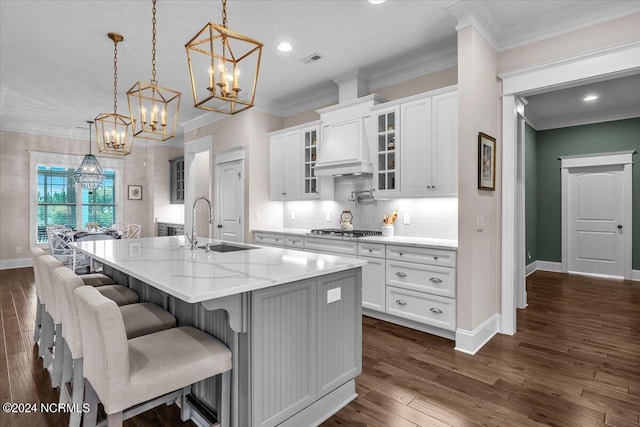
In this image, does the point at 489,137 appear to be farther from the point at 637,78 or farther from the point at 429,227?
the point at 637,78

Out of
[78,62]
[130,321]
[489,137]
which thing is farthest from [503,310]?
[78,62]

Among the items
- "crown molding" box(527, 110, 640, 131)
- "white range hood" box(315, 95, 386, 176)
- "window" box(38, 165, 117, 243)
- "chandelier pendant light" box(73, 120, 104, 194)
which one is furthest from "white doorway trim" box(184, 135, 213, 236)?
"crown molding" box(527, 110, 640, 131)

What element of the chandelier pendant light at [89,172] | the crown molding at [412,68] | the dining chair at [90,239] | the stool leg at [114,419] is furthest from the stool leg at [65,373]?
the chandelier pendant light at [89,172]

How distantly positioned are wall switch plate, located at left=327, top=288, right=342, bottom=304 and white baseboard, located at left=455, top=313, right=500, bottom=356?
1565mm

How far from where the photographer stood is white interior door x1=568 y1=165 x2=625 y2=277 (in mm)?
6215

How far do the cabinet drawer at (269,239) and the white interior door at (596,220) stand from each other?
5654mm

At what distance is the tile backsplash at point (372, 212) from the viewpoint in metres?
3.96

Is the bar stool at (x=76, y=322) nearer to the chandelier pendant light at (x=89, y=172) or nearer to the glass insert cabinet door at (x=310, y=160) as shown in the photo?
A: the glass insert cabinet door at (x=310, y=160)

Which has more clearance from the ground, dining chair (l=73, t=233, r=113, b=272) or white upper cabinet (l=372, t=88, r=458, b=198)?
white upper cabinet (l=372, t=88, r=458, b=198)

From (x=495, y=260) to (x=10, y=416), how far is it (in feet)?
13.0

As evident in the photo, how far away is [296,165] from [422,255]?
8.18ft

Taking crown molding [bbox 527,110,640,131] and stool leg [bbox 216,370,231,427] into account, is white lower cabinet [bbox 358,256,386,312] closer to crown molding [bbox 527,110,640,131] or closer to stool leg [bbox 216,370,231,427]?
stool leg [bbox 216,370,231,427]

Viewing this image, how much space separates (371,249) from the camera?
3.85 meters

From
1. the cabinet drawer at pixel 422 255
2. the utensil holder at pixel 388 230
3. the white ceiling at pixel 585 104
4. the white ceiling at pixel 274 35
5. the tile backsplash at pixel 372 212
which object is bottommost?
the cabinet drawer at pixel 422 255
